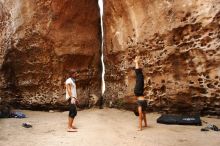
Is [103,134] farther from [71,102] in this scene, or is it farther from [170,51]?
[170,51]

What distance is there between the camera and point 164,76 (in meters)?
8.53

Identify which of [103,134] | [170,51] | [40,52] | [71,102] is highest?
[40,52]

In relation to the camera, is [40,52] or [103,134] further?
[40,52]

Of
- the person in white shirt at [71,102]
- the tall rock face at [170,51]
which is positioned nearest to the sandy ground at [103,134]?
the person in white shirt at [71,102]

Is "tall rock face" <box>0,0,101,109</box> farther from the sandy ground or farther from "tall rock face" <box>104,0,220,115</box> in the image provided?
the sandy ground

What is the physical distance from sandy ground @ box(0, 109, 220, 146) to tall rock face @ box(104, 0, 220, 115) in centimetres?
68

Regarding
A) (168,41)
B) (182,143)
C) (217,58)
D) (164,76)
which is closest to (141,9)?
(168,41)

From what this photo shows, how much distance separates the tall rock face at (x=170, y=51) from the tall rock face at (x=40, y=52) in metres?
1.33

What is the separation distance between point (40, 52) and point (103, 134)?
16.2ft

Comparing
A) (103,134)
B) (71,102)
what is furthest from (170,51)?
(103,134)

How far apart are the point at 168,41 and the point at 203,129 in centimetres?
270

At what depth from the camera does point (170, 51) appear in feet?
27.2

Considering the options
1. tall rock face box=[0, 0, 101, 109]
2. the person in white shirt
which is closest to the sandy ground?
the person in white shirt

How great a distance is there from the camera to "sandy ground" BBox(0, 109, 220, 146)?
5664 millimetres
